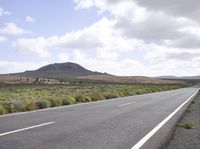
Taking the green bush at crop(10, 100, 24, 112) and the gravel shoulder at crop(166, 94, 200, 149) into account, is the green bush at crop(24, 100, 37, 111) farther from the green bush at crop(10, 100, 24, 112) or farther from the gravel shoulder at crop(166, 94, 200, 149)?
the gravel shoulder at crop(166, 94, 200, 149)

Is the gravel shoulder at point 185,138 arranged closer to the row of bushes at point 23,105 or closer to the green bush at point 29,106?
the row of bushes at point 23,105

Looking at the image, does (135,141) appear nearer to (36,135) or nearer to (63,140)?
(63,140)

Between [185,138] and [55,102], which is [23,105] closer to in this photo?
[55,102]

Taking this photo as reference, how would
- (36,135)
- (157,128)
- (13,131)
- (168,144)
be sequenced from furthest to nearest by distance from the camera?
(157,128), (13,131), (36,135), (168,144)

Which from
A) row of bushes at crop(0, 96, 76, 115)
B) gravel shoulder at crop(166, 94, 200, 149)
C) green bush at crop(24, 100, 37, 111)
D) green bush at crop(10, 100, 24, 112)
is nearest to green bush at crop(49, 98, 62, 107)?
row of bushes at crop(0, 96, 76, 115)

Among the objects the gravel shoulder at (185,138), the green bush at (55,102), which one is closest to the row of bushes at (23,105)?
the green bush at (55,102)

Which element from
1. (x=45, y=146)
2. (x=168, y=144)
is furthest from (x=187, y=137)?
(x=45, y=146)

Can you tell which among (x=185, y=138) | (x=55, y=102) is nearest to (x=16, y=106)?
(x=55, y=102)

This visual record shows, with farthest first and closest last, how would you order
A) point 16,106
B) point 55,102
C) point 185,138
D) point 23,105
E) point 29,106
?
point 55,102 < point 29,106 < point 23,105 < point 16,106 < point 185,138

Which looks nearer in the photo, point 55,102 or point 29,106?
point 29,106

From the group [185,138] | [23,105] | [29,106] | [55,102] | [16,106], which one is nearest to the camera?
[185,138]

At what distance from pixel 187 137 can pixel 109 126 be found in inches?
120

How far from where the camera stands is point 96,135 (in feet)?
34.0

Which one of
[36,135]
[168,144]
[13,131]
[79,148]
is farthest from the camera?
[13,131]
